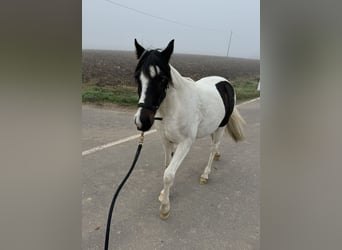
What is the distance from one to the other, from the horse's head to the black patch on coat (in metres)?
1.02

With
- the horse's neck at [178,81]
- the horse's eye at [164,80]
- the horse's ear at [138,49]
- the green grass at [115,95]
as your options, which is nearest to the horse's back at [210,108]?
the horse's neck at [178,81]

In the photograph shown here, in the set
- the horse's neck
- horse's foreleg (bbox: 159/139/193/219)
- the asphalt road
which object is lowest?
the asphalt road

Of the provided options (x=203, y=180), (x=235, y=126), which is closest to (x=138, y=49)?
(x=203, y=180)

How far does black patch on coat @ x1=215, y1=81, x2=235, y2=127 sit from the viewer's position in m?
2.55

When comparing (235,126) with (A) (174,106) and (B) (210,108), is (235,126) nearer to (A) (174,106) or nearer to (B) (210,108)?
(B) (210,108)

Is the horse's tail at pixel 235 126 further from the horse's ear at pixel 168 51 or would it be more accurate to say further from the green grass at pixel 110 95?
the green grass at pixel 110 95

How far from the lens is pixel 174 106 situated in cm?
188

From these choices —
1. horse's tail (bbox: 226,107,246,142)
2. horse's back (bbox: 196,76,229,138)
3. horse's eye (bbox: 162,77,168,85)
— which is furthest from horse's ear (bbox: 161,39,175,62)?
horse's tail (bbox: 226,107,246,142)

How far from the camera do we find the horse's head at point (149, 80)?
158cm

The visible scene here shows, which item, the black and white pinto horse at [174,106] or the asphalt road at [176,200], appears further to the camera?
the asphalt road at [176,200]

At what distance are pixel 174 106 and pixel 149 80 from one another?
0.36 m

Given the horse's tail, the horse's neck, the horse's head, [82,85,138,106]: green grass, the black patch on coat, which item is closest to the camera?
the horse's head

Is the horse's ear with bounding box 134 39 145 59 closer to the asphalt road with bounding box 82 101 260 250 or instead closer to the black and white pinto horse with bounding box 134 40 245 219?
the black and white pinto horse with bounding box 134 40 245 219
